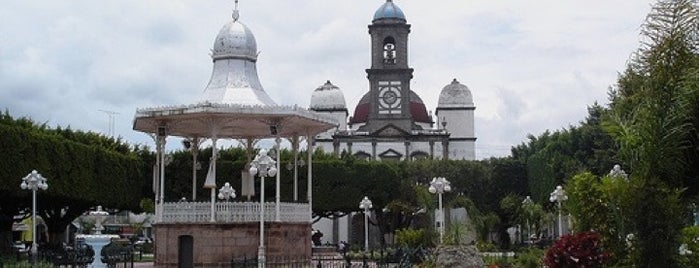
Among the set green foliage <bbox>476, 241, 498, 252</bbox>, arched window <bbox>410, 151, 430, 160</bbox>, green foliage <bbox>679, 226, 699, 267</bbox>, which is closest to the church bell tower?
arched window <bbox>410, 151, 430, 160</bbox>

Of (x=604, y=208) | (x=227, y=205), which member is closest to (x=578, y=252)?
(x=604, y=208)

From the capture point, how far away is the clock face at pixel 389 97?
241 feet

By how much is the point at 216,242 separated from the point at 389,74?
4675 cm

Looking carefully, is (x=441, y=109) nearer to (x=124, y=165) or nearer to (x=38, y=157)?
(x=124, y=165)

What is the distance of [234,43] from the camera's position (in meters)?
31.0

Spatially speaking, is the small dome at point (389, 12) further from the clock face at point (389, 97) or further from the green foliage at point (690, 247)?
the green foliage at point (690, 247)

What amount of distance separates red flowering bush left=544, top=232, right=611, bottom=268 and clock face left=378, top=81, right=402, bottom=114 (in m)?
56.9

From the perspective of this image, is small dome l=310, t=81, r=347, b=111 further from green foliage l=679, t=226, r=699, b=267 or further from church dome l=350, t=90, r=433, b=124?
green foliage l=679, t=226, r=699, b=267

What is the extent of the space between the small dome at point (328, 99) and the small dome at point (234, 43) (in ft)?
157

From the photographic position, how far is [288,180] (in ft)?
157

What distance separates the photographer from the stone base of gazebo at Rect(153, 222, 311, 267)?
91.8 feet

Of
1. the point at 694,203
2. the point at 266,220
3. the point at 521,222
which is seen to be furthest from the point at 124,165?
the point at 694,203

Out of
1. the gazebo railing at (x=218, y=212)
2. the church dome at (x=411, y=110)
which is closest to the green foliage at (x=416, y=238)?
the gazebo railing at (x=218, y=212)

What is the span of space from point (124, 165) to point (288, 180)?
863cm
